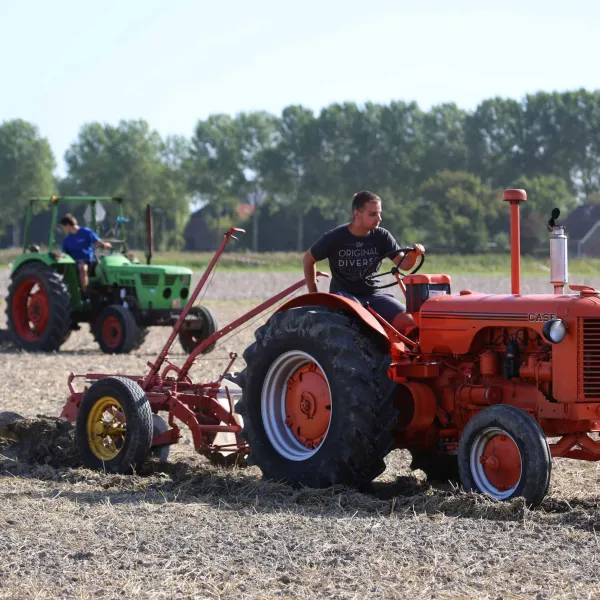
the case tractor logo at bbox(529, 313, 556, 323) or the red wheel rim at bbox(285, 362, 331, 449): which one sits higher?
the case tractor logo at bbox(529, 313, 556, 323)

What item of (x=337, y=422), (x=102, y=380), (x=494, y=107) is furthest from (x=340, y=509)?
(x=494, y=107)

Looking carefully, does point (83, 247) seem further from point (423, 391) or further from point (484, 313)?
point (484, 313)

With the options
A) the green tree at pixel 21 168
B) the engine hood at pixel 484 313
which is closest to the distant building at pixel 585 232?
the green tree at pixel 21 168

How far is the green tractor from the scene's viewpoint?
49.3 ft

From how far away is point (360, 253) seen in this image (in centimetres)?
697

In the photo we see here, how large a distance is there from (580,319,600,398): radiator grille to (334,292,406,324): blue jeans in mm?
1185

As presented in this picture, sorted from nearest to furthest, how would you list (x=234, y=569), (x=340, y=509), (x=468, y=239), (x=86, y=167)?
(x=234, y=569)
(x=340, y=509)
(x=468, y=239)
(x=86, y=167)

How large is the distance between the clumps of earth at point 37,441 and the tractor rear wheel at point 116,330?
6657 mm

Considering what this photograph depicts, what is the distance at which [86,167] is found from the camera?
83250 mm

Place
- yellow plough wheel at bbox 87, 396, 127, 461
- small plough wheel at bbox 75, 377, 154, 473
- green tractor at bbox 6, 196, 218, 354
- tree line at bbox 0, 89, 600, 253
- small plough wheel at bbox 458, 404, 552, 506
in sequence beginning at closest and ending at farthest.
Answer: small plough wheel at bbox 458, 404, 552, 506, small plough wheel at bbox 75, 377, 154, 473, yellow plough wheel at bbox 87, 396, 127, 461, green tractor at bbox 6, 196, 218, 354, tree line at bbox 0, 89, 600, 253

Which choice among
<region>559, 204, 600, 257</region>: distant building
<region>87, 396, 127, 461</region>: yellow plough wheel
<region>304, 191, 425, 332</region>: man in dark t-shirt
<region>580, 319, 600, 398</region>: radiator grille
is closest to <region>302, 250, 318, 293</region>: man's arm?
<region>304, 191, 425, 332</region>: man in dark t-shirt

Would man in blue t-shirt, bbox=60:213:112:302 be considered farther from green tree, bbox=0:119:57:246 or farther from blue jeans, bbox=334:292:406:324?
green tree, bbox=0:119:57:246

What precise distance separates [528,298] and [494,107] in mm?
84487

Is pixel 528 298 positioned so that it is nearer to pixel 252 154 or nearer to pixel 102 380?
pixel 102 380
